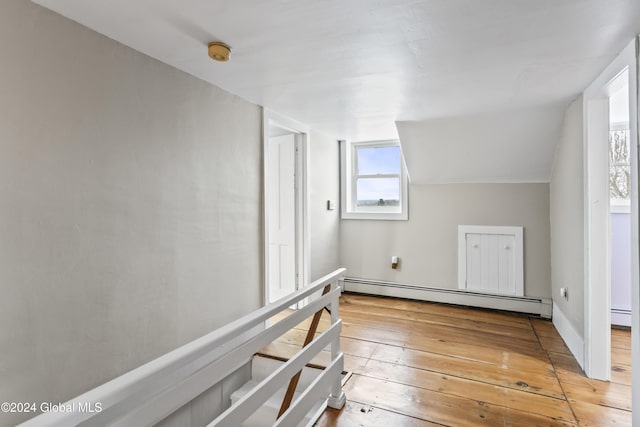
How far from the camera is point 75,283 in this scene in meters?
1.49

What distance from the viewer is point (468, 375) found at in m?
2.34

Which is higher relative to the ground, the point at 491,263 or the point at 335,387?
the point at 491,263

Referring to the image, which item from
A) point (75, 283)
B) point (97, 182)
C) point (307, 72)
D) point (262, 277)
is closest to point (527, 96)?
point (307, 72)

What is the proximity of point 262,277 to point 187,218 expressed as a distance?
3.06 feet

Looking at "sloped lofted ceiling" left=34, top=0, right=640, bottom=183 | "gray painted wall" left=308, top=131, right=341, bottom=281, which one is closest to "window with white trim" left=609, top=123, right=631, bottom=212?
"sloped lofted ceiling" left=34, top=0, right=640, bottom=183

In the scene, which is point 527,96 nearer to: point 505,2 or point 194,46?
point 505,2

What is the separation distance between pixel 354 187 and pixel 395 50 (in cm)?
271

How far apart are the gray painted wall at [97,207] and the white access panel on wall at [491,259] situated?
2708 millimetres

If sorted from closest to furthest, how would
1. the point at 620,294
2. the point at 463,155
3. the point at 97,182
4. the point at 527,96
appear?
the point at 97,182
the point at 527,96
the point at 620,294
the point at 463,155

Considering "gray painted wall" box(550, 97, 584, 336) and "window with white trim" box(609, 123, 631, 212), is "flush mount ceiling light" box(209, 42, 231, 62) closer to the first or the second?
"gray painted wall" box(550, 97, 584, 336)

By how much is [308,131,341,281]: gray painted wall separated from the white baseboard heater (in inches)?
18.1

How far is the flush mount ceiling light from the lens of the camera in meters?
1.66

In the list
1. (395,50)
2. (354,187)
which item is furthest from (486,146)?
(395,50)

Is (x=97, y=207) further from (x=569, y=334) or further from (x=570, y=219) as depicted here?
(x=569, y=334)
